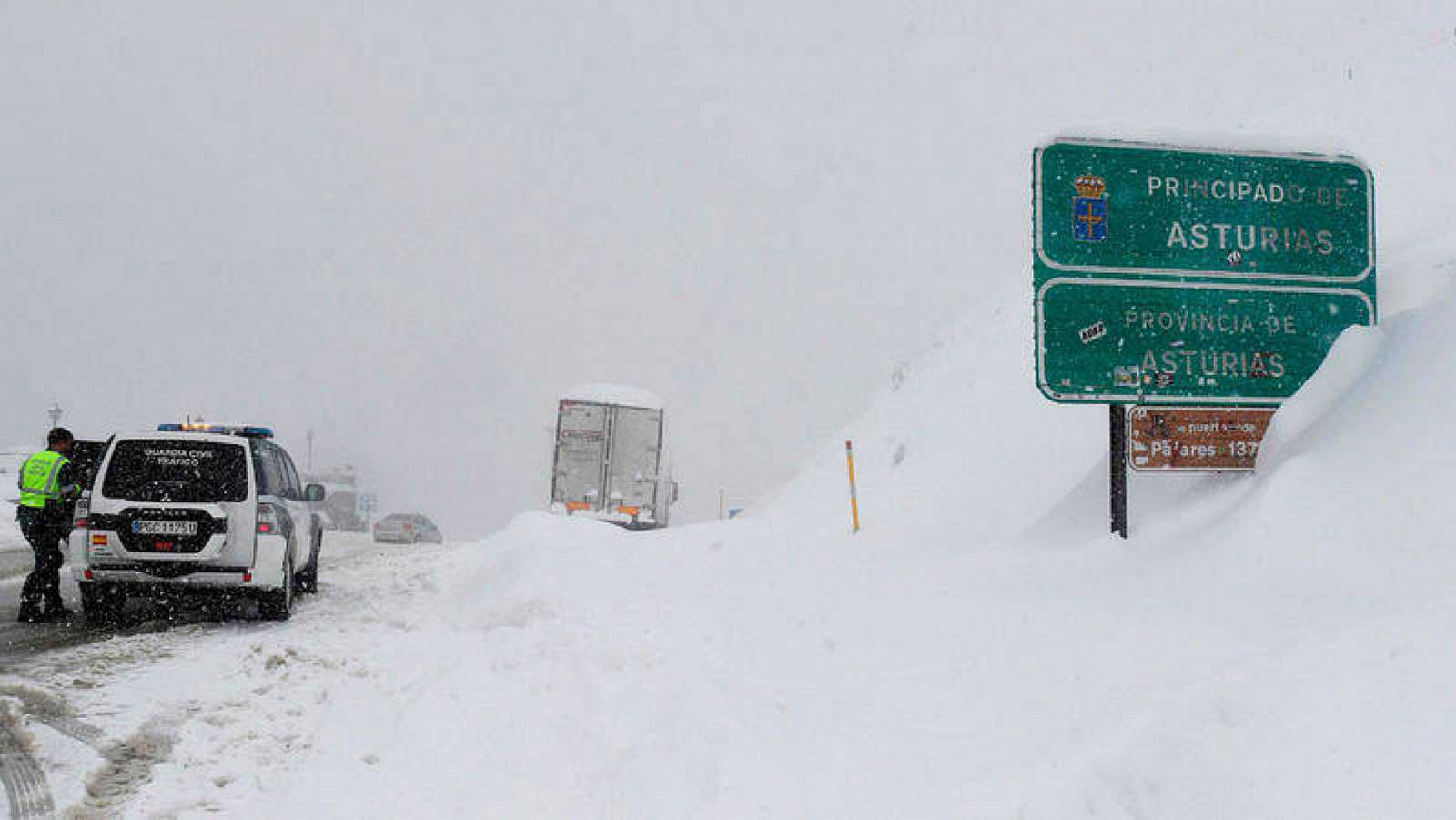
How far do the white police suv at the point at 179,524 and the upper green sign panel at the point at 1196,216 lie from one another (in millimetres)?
8220

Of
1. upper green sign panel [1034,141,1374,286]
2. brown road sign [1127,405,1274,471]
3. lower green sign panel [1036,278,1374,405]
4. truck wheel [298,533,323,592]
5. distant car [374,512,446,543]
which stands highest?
upper green sign panel [1034,141,1374,286]

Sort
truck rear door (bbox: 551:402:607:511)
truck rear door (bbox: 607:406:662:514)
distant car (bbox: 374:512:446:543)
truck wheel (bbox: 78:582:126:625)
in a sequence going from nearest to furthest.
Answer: truck wheel (bbox: 78:582:126:625) < truck rear door (bbox: 551:402:607:511) < truck rear door (bbox: 607:406:662:514) < distant car (bbox: 374:512:446:543)

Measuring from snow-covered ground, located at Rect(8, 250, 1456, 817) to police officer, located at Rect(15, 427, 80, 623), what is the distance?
1863 millimetres

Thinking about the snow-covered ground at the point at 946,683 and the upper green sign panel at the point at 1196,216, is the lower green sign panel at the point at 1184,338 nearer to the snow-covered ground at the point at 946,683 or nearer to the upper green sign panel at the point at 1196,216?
the upper green sign panel at the point at 1196,216

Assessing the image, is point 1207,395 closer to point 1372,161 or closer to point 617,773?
point 617,773

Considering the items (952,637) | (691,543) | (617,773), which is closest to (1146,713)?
(952,637)

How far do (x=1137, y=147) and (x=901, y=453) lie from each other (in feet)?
45.1

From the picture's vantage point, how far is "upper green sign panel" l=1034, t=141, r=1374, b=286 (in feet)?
25.0

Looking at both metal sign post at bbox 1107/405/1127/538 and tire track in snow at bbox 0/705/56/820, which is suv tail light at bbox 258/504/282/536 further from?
metal sign post at bbox 1107/405/1127/538

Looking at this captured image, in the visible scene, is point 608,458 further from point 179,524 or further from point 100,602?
point 100,602

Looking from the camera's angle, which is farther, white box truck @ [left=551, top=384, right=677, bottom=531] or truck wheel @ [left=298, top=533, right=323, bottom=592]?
white box truck @ [left=551, top=384, right=677, bottom=531]

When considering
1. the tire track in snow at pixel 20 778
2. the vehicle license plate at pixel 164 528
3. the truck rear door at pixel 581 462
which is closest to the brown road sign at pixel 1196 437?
the tire track in snow at pixel 20 778

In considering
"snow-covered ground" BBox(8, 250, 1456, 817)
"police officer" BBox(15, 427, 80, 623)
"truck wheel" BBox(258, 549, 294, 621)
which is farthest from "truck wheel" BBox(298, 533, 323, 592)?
"snow-covered ground" BBox(8, 250, 1456, 817)

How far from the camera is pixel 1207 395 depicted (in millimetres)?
7527
